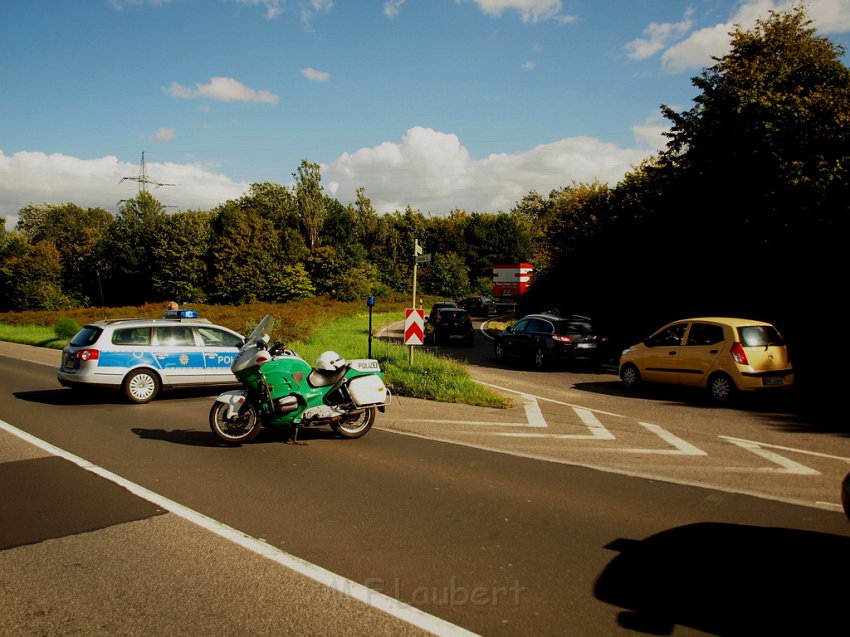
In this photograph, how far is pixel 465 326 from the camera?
2661cm

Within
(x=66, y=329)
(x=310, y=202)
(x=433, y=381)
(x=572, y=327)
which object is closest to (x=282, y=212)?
(x=310, y=202)

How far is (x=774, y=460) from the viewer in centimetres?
762

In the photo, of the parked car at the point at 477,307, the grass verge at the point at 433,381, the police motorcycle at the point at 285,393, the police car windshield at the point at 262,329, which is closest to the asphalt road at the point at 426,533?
the police motorcycle at the point at 285,393

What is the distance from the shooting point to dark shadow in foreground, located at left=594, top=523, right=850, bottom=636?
3525 mm

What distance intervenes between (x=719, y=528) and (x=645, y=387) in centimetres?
989

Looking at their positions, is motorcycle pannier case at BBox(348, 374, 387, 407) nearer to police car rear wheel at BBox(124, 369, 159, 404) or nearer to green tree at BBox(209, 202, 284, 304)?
police car rear wheel at BBox(124, 369, 159, 404)

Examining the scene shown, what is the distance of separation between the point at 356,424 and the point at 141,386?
5.57 m

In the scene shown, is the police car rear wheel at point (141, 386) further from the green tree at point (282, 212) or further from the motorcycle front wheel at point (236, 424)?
the green tree at point (282, 212)

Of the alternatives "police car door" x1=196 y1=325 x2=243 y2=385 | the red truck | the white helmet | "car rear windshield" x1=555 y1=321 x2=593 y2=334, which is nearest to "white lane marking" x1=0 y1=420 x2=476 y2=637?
the white helmet

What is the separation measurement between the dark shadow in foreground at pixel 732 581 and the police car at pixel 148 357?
9172 millimetres

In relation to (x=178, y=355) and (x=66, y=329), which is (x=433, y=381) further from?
(x=66, y=329)

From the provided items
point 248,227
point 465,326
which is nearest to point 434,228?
point 248,227

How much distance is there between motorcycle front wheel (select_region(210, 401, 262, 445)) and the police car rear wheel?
4.53m

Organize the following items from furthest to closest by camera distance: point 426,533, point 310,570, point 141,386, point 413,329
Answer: point 413,329 < point 141,386 < point 426,533 < point 310,570
